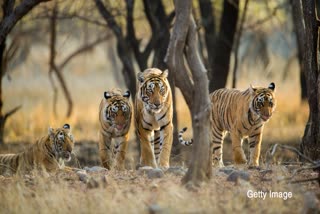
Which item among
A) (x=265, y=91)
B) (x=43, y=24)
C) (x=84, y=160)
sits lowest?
(x=84, y=160)

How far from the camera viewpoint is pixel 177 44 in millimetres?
7180

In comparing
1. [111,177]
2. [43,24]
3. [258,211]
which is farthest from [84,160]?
[43,24]

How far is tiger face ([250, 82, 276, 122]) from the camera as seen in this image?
971cm

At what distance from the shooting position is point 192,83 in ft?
24.3

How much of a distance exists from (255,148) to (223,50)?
5.63 meters

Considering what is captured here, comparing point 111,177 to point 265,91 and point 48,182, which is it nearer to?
point 48,182

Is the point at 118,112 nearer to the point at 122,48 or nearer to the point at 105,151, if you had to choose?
the point at 105,151

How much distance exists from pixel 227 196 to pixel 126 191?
982 mm

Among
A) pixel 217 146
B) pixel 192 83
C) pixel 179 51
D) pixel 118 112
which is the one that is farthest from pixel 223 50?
→ pixel 179 51

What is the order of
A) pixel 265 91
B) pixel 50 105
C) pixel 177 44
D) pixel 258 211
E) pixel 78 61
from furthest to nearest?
pixel 78 61, pixel 50 105, pixel 265 91, pixel 177 44, pixel 258 211

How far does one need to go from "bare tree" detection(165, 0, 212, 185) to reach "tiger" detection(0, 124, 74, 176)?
2.72 metres

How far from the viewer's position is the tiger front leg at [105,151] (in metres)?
9.98

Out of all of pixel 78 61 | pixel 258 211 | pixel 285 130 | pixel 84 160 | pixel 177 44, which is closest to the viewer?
pixel 258 211

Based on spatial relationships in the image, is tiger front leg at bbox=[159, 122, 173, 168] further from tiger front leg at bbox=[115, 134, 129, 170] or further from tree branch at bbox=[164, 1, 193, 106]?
tree branch at bbox=[164, 1, 193, 106]
